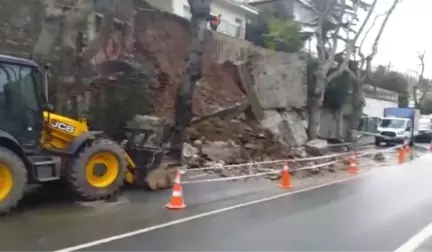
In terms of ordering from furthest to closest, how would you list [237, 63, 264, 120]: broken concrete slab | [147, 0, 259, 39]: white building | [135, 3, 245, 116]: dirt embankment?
[147, 0, 259, 39]: white building, [237, 63, 264, 120]: broken concrete slab, [135, 3, 245, 116]: dirt embankment

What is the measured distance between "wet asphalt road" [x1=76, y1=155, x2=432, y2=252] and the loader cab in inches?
131

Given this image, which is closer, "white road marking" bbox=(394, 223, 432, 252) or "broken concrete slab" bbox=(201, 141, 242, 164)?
"white road marking" bbox=(394, 223, 432, 252)

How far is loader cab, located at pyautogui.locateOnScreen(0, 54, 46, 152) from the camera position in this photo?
9.49 metres

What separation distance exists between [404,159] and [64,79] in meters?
17.8

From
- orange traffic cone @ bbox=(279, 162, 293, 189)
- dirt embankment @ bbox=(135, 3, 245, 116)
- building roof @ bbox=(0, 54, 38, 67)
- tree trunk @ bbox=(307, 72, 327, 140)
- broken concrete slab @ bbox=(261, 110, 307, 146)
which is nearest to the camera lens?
building roof @ bbox=(0, 54, 38, 67)

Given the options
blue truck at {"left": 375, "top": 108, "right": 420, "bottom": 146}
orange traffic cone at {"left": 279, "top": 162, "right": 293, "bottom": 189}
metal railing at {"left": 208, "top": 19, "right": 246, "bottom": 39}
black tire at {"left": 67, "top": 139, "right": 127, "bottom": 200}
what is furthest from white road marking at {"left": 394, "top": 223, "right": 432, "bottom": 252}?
blue truck at {"left": 375, "top": 108, "right": 420, "bottom": 146}

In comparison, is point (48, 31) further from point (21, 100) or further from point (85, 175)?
point (85, 175)

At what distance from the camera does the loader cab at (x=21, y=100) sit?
31.1ft

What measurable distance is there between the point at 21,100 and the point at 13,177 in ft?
4.82

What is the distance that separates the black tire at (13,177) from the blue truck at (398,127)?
33594mm

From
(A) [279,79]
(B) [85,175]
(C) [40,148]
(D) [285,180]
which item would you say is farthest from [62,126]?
(A) [279,79]

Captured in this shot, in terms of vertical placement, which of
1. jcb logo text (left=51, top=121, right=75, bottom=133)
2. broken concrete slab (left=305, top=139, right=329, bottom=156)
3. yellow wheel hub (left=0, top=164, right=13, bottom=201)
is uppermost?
jcb logo text (left=51, top=121, right=75, bottom=133)

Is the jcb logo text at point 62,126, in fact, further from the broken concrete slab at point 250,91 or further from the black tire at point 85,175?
the broken concrete slab at point 250,91

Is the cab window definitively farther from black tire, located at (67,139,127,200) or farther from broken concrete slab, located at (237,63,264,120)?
broken concrete slab, located at (237,63,264,120)
